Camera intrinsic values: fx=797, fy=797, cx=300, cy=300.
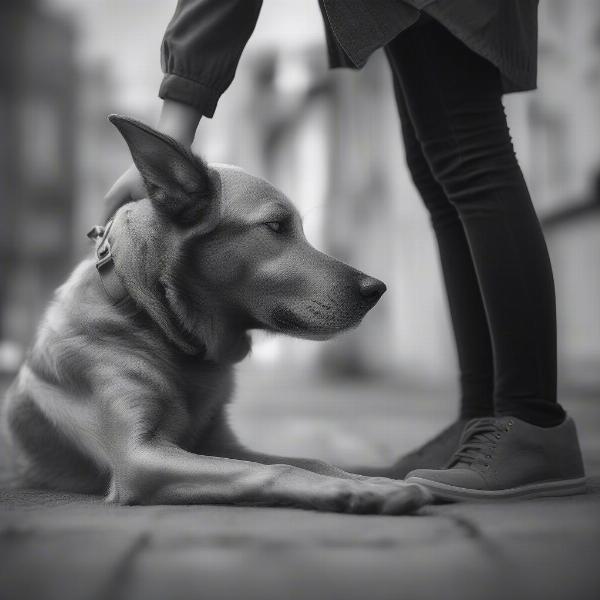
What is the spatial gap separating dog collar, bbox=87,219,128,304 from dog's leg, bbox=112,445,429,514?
44 centimetres

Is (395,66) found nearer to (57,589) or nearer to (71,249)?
(57,589)

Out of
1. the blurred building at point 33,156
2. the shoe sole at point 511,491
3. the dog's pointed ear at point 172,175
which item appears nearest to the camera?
the shoe sole at point 511,491

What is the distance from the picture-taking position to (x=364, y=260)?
36.7 ft

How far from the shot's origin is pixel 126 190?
2260 mm

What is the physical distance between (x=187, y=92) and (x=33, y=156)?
72.1ft

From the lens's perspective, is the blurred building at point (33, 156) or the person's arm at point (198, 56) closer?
the person's arm at point (198, 56)

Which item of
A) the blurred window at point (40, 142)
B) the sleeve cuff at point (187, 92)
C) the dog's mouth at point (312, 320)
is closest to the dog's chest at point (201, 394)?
the dog's mouth at point (312, 320)

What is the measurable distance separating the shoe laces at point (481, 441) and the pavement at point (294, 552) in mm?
148

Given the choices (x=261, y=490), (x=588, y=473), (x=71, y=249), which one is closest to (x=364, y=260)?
(x=588, y=473)

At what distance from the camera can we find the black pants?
1.91m

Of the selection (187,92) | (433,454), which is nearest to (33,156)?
(187,92)

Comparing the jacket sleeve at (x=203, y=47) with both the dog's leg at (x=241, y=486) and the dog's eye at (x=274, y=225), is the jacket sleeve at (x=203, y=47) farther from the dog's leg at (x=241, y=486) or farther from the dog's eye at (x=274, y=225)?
the dog's leg at (x=241, y=486)

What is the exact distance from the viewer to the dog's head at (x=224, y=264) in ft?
6.80

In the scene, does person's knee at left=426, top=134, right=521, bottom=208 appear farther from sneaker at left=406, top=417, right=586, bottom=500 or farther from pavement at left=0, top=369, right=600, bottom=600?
pavement at left=0, top=369, right=600, bottom=600
